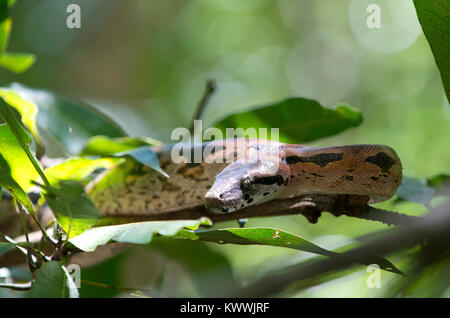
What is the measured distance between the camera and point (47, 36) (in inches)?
437

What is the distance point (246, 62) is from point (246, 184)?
10.9m

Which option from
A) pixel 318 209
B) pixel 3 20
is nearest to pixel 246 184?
pixel 318 209

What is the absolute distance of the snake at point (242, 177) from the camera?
2.16 m

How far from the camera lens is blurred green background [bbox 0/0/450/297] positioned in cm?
859

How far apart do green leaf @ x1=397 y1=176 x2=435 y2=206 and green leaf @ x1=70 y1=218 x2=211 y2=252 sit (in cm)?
129

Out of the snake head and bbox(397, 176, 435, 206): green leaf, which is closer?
the snake head

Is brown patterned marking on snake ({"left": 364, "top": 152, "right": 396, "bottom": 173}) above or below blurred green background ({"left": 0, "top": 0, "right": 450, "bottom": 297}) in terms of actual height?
below

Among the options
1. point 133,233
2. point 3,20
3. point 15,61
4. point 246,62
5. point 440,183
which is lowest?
point 133,233

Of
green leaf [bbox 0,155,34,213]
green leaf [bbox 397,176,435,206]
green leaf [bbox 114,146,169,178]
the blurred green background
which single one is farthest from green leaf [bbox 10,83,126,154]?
the blurred green background

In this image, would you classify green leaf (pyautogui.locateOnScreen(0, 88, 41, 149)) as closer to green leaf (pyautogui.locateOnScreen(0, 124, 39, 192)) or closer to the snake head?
green leaf (pyautogui.locateOnScreen(0, 124, 39, 192))

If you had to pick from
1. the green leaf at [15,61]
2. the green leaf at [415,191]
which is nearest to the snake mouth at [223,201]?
the green leaf at [415,191]

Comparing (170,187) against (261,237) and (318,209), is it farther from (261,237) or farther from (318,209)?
(261,237)

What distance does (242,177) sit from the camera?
87.7 inches

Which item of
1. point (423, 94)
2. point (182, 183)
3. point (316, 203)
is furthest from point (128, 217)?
point (423, 94)
